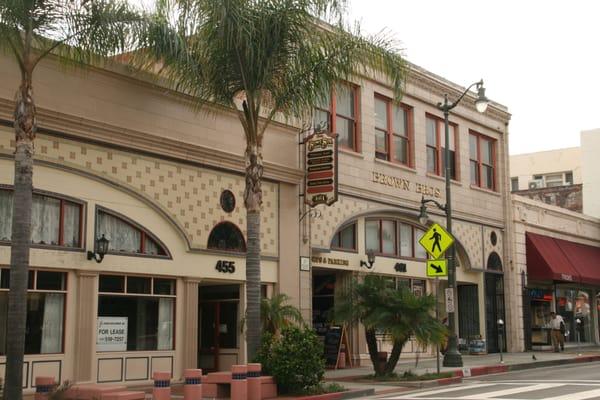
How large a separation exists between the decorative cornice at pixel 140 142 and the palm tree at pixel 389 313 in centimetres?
399

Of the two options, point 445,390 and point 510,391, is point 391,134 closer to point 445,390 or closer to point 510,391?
point 445,390

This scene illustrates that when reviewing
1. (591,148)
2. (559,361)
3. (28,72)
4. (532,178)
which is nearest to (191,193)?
(28,72)

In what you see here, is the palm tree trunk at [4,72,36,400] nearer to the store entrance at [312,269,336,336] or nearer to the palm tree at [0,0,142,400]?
the palm tree at [0,0,142,400]

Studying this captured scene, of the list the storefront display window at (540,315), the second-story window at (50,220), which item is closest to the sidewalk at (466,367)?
the storefront display window at (540,315)

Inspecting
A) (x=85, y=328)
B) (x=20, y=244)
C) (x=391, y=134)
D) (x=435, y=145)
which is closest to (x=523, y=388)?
(x=85, y=328)

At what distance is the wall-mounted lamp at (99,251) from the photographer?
1794 cm

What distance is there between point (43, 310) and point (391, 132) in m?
14.7

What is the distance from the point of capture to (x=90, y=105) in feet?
60.7

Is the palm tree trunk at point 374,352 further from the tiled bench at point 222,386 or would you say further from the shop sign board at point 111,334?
the shop sign board at point 111,334

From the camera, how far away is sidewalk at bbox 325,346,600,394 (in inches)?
779

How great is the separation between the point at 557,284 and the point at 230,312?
2103 centimetres

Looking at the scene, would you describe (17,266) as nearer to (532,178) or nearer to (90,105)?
(90,105)

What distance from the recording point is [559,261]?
3603 centimetres

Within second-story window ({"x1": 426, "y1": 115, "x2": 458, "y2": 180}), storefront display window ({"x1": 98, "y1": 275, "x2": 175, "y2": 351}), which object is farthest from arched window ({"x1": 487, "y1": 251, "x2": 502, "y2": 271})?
storefront display window ({"x1": 98, "y1": 275, "x2": 175, "y2": 351})
